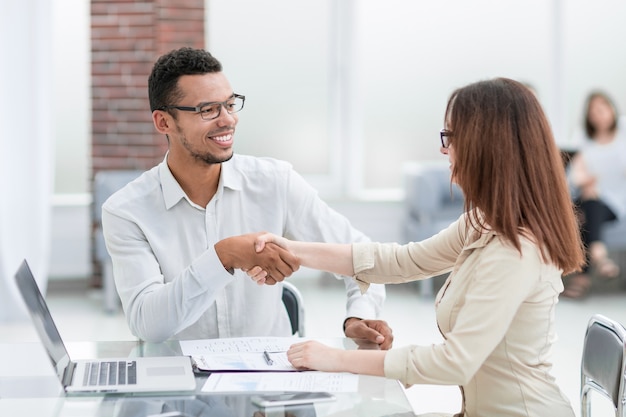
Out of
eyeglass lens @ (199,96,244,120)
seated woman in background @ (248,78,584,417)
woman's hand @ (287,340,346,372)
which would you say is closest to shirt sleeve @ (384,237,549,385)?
seated woman in background @ (248,78,584,417)

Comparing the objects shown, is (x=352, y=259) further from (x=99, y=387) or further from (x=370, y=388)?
(x=99, y=387)

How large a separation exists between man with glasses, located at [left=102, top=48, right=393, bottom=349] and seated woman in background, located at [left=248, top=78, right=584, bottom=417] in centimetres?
42

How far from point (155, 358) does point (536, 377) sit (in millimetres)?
868

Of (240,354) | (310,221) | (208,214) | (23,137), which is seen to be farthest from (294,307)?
(23,137)

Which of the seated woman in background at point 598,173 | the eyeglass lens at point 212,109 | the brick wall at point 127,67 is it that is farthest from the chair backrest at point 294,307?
the seated woman in background at point 598,173

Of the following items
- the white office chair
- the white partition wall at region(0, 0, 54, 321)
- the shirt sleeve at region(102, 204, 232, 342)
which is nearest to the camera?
the shirt sleeve at region(102, 204, 232, 342)

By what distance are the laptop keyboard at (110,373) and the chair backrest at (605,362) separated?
108cm

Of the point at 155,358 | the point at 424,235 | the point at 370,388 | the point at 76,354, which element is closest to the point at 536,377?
the point at 370,388

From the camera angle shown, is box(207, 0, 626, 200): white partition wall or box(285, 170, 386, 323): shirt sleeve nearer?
box(285, 170, 386, 323): shirt sleeve

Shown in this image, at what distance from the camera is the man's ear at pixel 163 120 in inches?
104

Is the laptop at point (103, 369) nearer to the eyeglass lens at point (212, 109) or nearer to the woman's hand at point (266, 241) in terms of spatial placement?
the woman's hand at point (266, 241)

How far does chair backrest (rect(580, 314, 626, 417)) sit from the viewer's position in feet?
6.69

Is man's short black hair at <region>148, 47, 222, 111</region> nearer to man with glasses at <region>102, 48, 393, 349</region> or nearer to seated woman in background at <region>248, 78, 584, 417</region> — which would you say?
man with glasses at <region>102, 48, 393, 349</region>

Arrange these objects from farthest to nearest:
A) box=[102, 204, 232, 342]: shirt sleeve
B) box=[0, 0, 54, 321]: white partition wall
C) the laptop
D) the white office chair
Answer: the white office chair → box=[0, 0, 54, 321]: white partition wall → box=[102, 204, 232, 342]: shirt sleeve → the laptop
